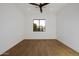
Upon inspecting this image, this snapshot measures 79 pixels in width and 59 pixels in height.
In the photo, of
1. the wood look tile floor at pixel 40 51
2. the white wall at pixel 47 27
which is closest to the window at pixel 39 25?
the white wall at pixel 47 27

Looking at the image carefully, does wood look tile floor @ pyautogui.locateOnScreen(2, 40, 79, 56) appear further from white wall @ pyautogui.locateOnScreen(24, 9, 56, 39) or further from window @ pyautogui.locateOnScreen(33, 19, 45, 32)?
window @ pyautogui.locateOnScreen(33, 19, 45, 32)

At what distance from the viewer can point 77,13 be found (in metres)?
4.46

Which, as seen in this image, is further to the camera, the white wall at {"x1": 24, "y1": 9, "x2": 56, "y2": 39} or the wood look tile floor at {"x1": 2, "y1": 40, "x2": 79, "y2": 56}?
the white wall at {"x1": 24, "y1": 9, "x2": 56, "y2": 39}

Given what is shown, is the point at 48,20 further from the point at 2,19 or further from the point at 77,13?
the point at 2,19

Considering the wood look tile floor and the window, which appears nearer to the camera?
the wood look tile floor

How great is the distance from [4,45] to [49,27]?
203 inches

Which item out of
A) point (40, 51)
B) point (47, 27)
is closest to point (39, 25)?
point (47, 27)

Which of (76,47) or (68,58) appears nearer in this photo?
(68,58)

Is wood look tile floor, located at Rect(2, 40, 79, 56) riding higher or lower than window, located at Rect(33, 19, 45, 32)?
lower

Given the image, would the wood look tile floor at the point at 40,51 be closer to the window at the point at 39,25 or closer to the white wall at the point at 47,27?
the white wall at the point at 47,27

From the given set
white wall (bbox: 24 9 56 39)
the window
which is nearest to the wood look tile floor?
white wall (bbox: 24 9 56 39)

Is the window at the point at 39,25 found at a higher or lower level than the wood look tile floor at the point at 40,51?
higher

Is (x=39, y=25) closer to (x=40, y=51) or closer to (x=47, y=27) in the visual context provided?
(x=47, y=27)

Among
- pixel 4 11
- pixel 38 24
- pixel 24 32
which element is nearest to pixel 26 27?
pixel 24 32
